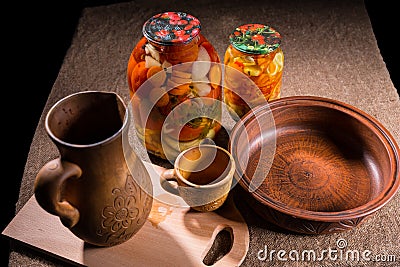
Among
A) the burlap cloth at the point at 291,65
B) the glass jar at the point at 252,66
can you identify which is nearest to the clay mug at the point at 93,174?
the burlap cloth at the point at 291,65

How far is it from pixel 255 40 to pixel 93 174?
0.43 meters

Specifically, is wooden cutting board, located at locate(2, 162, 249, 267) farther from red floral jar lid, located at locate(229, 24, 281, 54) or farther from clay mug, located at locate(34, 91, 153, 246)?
red floral jar lid, located at locate(229, 24, 281, 54)

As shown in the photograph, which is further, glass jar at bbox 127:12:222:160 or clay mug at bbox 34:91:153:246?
glass jar at bbox 127:12:222:160

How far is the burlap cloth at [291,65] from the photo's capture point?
84 centimetres

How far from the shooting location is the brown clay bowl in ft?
2.60

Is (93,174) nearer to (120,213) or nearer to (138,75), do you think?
(120,213)

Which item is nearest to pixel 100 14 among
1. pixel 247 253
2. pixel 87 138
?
pixel 87 138

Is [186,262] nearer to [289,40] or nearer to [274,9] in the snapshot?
[289,40]

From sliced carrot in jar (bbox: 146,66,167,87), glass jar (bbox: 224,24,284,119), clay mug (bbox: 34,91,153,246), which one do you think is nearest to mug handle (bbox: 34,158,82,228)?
clay mug (bbox: 34,91,153,246)

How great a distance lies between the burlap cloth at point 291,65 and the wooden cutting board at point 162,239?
0.03 metres

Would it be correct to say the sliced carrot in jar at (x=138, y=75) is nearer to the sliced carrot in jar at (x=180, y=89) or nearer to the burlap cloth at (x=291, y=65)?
the sliced carrot in jar at (x=180, y=89)

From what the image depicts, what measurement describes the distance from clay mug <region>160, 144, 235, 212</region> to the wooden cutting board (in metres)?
0.03

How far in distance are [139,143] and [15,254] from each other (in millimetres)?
319

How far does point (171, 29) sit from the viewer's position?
87 centimetres
